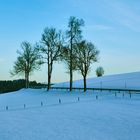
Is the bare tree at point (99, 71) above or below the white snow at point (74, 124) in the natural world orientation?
above

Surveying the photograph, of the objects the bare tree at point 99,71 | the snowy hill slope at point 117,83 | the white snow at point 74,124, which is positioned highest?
the bare tree at point 99,71

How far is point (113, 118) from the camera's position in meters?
26.6

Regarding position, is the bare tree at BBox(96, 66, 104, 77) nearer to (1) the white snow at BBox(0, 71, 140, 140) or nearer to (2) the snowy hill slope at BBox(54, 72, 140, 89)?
(2) the snowy hill slope at BBox(54, 72, 140, 89)

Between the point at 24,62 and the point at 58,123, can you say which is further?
the point at 24,62

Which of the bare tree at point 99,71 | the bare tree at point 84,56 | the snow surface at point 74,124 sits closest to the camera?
the snow surface at point 74,124

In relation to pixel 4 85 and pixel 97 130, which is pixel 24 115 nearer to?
pixel 97 130

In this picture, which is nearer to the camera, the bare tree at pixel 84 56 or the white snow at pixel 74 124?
the white snow at pixel 74 124

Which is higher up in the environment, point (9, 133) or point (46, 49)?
point (46, 49)

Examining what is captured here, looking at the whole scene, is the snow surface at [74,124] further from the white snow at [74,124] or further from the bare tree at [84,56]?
the bare tree at [84,56]

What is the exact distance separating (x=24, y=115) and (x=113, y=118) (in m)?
8.92

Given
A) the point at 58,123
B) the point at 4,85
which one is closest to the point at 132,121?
the point at 58,123

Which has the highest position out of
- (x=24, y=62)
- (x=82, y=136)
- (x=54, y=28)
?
(x=54, y=28)

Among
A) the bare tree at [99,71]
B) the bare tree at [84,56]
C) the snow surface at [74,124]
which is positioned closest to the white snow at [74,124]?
the snow surface at [74,124]

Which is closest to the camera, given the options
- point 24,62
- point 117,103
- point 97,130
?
point 97,130
